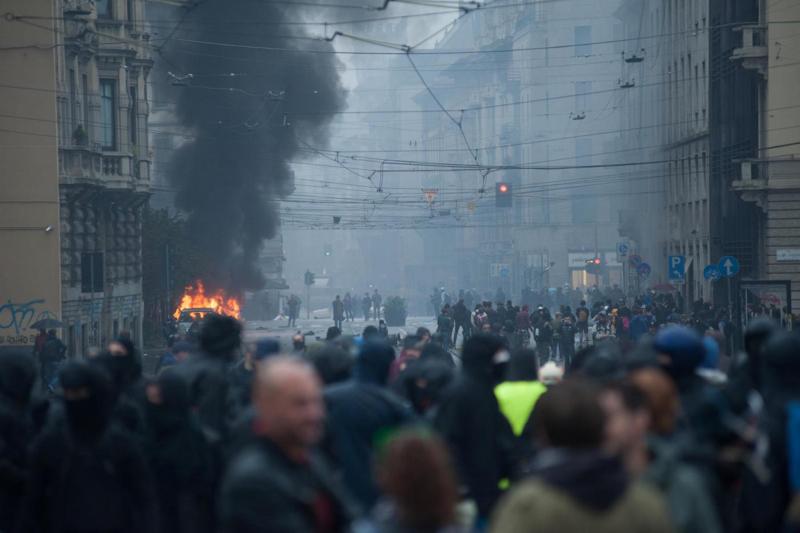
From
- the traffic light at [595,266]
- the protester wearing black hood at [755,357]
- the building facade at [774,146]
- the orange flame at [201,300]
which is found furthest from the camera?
the traffic light at [595,266]

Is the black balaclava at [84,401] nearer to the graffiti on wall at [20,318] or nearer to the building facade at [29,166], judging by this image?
the graffiti on wall at [20,318]

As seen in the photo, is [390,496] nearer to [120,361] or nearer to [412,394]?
[412,394]

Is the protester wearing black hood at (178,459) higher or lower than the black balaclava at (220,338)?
lower

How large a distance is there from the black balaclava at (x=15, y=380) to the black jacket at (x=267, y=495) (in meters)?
4.33

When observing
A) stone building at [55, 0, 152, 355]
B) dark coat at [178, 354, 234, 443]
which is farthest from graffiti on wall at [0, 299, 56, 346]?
dark coat at [178, 354, 234, 443]

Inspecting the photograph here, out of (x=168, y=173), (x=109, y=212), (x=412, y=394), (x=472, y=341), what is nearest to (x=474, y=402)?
(x=472, y=341)

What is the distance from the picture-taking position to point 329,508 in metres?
4.89

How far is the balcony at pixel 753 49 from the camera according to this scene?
133 ft

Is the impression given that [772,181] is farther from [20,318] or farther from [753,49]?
[20,318]

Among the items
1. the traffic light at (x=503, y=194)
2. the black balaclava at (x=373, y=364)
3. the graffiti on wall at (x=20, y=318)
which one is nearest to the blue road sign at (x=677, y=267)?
the traffic light at (x=503, y=194)

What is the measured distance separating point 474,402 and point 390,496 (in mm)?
3628

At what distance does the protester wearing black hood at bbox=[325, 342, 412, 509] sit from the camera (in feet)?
22.9

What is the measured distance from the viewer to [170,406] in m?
8.78

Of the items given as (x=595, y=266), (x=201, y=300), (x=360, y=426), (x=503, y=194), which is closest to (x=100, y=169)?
(x=201, y=300)
